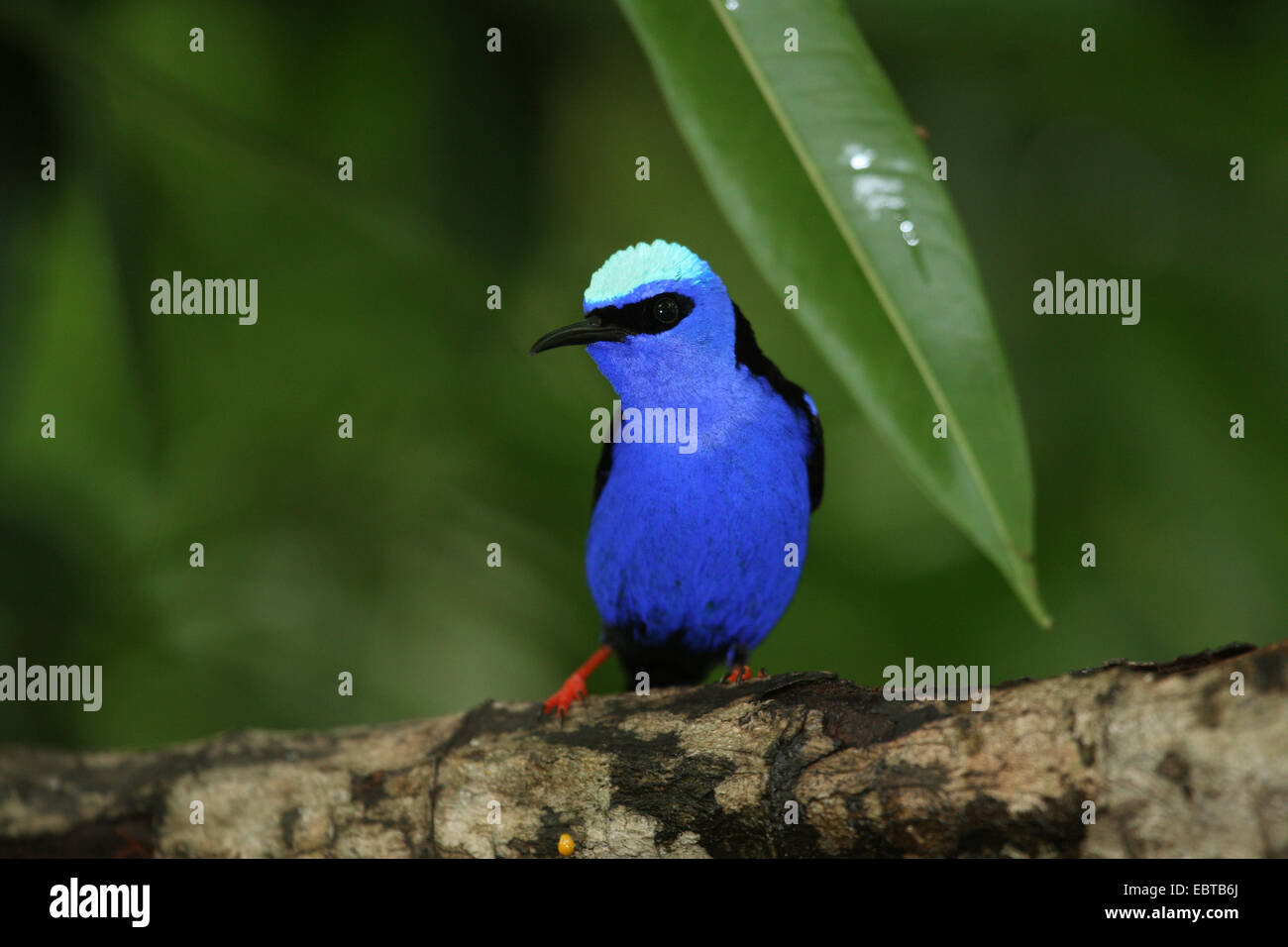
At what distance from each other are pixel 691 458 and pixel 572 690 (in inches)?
33.3

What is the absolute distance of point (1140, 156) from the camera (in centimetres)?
567

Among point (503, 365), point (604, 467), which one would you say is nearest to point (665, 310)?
point (604, 467)

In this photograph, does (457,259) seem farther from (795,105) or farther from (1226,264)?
(1226,264)

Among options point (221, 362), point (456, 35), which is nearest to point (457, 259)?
point (456, 35)

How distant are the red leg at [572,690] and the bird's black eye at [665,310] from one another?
1.21m

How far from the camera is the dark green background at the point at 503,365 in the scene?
4.99 meters

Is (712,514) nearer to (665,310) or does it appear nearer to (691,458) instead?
(691,458)

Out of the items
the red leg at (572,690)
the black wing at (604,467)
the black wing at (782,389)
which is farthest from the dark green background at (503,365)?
the black wing at (782,389)

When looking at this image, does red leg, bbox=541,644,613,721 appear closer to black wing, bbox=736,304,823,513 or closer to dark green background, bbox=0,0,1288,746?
dark green background, bbox=0,0,1288,746

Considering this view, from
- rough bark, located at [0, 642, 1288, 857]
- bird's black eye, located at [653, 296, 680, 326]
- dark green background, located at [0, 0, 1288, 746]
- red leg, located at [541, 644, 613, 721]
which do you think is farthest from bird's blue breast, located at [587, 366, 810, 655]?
dark green background, located at [0, 0, 1288, 746]

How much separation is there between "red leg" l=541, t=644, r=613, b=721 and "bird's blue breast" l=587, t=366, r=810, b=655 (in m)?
0.29

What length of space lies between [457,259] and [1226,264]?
3.61 m

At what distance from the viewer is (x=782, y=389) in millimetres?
3902

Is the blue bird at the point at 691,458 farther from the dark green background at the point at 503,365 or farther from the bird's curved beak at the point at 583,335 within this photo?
the dark green background at the point at 503,365
